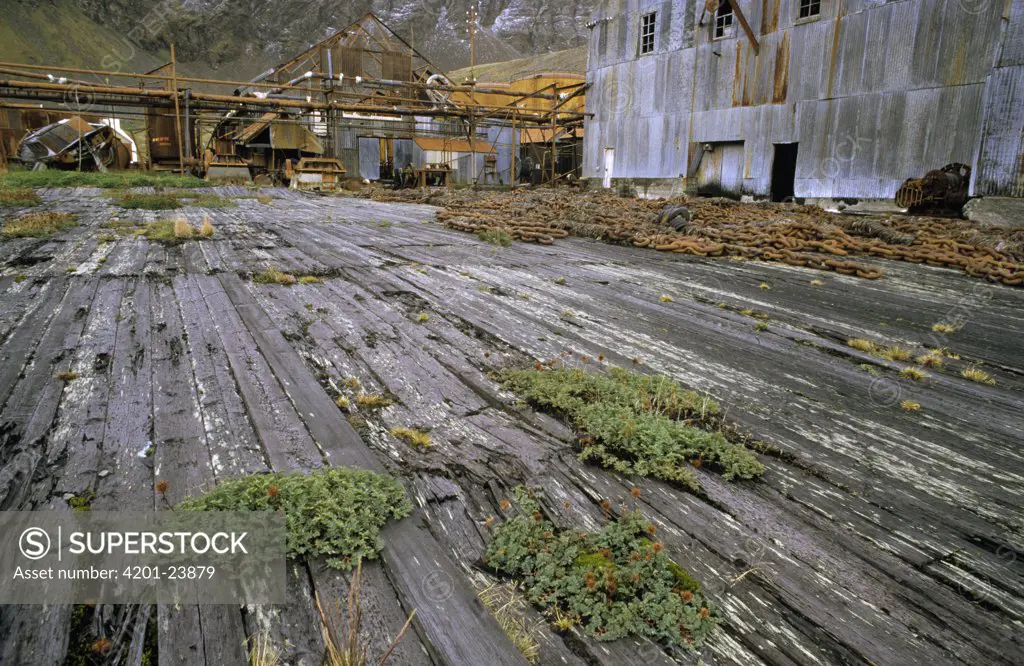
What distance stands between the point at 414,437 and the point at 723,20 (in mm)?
20036

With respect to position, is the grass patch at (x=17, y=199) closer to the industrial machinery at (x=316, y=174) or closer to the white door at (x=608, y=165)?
the industrial machinery at (x=316, y=174)

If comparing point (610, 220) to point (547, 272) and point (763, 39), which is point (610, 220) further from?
point (763, 39)

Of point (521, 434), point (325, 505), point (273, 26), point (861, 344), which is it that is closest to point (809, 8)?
point (861, 344)

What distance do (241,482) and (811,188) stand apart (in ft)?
58.1

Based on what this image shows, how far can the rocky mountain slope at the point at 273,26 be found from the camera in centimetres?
10006

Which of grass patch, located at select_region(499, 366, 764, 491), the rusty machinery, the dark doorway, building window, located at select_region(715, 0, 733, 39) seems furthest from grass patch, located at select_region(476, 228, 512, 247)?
building window, located at select_region(715, 0, 733, 39)

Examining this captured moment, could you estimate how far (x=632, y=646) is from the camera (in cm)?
187

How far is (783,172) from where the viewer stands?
17953 millimetres

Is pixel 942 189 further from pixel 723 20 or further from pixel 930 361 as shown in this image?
pixel 930 361

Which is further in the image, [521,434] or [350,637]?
[521,434]

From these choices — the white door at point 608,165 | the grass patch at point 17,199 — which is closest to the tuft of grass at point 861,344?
the grass patch at point 17,199

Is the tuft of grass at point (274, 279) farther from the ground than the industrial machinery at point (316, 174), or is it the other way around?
the industrial machinery at point (316, 174)

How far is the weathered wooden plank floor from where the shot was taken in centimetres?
191

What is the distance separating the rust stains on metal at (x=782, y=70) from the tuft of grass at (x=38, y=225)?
1767 centimetres
